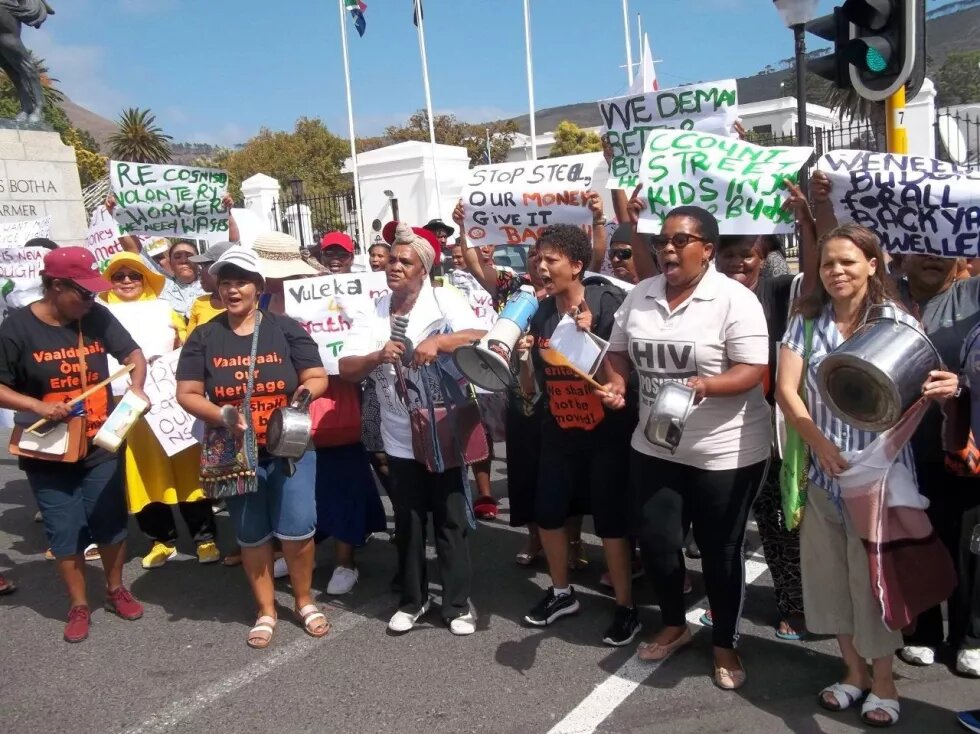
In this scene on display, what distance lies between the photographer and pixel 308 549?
14.0 ft

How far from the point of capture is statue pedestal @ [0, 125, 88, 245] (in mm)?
10891

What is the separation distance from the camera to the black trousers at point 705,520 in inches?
134

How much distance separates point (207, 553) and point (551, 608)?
239cm

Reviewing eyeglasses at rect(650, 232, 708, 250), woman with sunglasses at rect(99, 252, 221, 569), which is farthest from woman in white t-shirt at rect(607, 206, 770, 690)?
woman with sunglasses at rect(99, 252, 221, 569)

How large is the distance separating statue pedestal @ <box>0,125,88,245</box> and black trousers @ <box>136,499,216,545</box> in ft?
23.7

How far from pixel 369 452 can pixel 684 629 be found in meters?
2.27

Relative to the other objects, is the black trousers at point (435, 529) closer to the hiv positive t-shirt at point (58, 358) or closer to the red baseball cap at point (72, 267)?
the hiv positive t-shirt at point (58, 358)

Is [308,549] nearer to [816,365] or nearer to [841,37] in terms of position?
[816,365]

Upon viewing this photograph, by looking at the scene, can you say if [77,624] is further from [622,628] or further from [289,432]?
[622,628]

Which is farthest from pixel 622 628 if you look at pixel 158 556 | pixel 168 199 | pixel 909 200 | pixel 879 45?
pixel 168 199

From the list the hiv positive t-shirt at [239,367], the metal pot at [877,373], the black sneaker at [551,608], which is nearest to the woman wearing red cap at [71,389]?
the hiv positive t-shirt at [239,367]

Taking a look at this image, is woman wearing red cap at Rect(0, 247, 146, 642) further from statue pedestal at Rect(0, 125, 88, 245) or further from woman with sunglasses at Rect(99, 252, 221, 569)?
statue pedestal at Rect(0, 125, 88, 245)

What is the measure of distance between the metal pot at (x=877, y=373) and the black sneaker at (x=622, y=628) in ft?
5.15

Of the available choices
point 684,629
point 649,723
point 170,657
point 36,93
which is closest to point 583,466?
point 684,629
